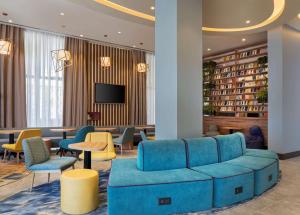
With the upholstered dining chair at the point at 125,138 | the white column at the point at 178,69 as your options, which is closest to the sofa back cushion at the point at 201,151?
the white column at the point at 178,69

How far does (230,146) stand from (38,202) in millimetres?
3240

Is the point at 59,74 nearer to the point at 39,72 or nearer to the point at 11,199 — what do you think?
the point at 39,72

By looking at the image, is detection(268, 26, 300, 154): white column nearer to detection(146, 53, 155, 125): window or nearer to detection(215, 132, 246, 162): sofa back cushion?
detection(215, 132, 246, 162): sofa back cushion

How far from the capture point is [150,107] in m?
10.7

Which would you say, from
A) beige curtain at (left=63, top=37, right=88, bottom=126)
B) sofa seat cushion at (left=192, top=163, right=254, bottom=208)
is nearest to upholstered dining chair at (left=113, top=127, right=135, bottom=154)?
beige curtain at (left=63, top=37, right=88, bottom=126)

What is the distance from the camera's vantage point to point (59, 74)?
837cm

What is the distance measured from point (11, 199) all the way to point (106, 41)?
22.2 ft

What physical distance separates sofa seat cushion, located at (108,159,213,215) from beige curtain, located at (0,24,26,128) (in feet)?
18.9

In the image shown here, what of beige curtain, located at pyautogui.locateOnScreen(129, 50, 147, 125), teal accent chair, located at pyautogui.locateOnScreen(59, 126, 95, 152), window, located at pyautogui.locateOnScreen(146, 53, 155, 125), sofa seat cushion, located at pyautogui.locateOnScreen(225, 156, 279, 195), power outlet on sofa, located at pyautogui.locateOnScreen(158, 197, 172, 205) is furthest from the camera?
window, located at pyautogui.locateOnScreen(146, 53, 155, 125)

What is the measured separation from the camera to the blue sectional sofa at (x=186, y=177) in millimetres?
2766

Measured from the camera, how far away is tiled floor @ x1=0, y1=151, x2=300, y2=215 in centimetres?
303

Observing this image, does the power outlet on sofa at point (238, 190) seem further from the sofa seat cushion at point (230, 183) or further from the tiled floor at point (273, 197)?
the tiled floor at point (273, 197)

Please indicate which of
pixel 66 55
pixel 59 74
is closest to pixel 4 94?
pixel 59 74

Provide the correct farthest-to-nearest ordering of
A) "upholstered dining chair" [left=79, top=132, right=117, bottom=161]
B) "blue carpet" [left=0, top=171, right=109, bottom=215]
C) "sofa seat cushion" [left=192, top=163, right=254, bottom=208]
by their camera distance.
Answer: "upholstered dining chair" [left=79, top=132, right=117, bottom=161] → "sofa seat cushion" [left=192, top=163, right=254, bottom=208] → "blue carpet" [left=0, top=171, right=109, bottom=215]
